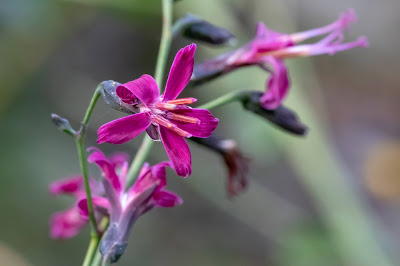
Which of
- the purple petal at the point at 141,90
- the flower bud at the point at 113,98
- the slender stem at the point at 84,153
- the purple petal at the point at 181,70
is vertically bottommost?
the slender stem at the point at 84,153

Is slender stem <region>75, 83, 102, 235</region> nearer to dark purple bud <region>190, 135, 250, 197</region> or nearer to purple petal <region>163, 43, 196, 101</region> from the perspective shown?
purple petal <region>163, 43, 196, 101</region>

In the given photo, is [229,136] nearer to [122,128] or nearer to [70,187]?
[70,187]

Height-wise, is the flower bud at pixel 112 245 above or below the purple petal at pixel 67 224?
above

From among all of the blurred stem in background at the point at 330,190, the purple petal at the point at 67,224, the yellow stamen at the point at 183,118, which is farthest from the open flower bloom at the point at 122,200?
the blurred stem in background at the point at 330,190

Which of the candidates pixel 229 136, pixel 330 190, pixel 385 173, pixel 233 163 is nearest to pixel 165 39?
pixel 233 163

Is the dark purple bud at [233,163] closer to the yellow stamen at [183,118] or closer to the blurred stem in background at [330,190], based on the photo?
the yellow stamen at [183,118]

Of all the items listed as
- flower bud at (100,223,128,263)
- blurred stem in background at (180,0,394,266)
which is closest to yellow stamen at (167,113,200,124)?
flower bud at (100,223,128,263)

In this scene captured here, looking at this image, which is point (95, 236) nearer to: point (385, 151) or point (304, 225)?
point (304, 225)
